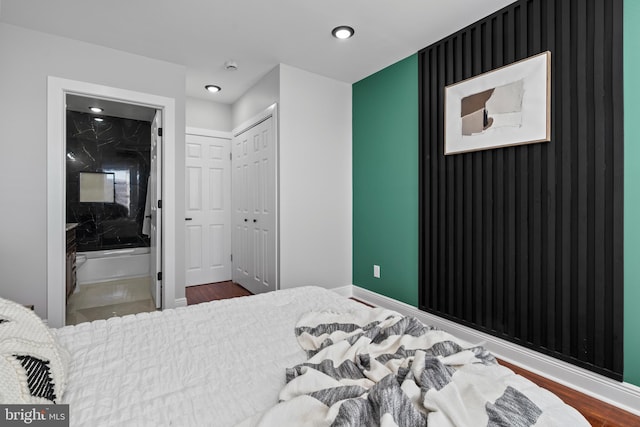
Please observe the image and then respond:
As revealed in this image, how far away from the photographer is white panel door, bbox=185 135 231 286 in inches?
172

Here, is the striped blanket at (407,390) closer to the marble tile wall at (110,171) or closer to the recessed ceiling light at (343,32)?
the recessed ceiling light at (343,32)

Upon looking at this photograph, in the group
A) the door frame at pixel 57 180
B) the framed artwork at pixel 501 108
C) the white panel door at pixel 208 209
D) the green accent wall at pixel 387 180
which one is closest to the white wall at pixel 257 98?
the white panel door at pixel 208 209

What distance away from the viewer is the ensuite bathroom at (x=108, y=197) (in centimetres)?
461

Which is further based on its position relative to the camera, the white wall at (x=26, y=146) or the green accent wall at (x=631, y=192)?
the white wall at (x=26, y=146)

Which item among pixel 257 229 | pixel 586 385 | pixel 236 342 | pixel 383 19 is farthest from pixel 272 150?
pixel 586 385

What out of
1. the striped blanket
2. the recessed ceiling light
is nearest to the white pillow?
the striped blanket

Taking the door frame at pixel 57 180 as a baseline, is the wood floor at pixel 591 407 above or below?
below

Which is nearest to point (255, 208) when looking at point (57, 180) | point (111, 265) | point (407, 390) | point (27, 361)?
point (57, 180)

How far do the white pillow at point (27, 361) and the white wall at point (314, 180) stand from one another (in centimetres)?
240

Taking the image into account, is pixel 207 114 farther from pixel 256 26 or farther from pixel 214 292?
pixel 214 292

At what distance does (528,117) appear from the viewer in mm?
2203

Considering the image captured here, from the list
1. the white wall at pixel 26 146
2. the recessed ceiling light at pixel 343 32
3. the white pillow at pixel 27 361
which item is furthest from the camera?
the recessed ceiling light at pixel 343 32

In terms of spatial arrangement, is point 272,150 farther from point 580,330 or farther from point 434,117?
point 580,330

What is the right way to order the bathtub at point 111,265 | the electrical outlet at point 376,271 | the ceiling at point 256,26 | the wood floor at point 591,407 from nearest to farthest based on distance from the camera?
the wood floor at point 591,407, the ceiling at point 256,26, the electrical outlet at point 376,271, the bathtub at point 111,265
